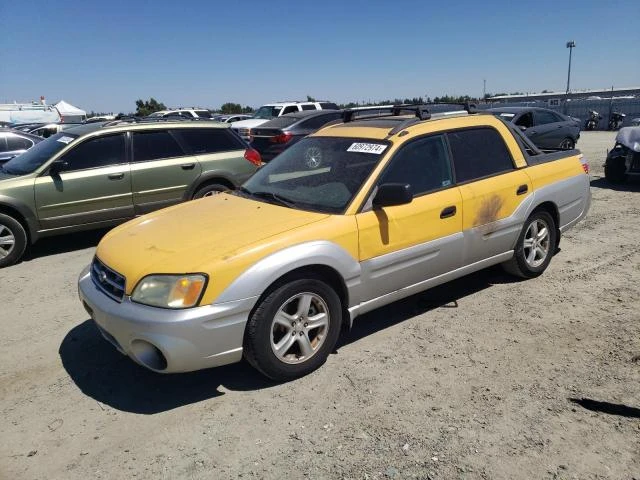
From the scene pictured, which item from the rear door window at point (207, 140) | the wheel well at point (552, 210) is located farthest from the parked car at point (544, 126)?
the wheel well at point (552, 210)

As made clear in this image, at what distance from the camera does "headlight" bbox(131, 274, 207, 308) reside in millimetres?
3047

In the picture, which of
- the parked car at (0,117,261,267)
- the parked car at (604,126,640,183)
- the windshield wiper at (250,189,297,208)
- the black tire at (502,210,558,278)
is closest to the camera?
the windshield wiper at (250,189,297,208)

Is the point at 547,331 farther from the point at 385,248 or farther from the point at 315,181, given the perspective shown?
the point at 315,181

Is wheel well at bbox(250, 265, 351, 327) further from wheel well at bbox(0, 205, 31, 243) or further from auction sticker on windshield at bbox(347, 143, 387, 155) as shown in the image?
wheel well at bbox(0, 205, 31, 243)

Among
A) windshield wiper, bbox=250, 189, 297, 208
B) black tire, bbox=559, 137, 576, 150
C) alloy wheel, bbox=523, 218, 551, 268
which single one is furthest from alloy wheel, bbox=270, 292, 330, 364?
black tire, bbox=559, 137, 576, 150

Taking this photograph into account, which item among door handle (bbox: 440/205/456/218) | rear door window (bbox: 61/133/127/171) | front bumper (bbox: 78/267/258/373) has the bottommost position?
front bumper (bbox: 78/267/258/373)

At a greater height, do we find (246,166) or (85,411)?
(246,166)

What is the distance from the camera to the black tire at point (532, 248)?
16.2 feet

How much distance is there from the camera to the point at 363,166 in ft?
12.9

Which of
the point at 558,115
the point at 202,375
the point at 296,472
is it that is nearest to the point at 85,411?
the point at 202,375

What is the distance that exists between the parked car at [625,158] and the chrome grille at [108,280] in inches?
387

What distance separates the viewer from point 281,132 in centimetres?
1230

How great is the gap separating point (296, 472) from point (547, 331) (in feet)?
8.11

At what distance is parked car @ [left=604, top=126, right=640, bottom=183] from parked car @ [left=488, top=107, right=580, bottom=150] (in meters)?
2.44
